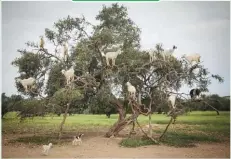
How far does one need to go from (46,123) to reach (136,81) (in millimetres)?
1387

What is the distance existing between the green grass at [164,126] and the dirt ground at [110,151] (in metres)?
0.10

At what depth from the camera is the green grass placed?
15.7ft

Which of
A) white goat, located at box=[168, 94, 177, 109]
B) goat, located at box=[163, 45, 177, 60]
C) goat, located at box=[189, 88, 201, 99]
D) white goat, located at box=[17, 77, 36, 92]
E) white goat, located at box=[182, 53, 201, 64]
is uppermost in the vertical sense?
goat, located at box=[163, 45, 177, 60]

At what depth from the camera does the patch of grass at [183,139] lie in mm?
4875

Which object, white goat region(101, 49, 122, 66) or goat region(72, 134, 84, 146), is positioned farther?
white goat region(101, 49, 122, 66)

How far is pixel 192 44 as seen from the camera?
16.0 feet

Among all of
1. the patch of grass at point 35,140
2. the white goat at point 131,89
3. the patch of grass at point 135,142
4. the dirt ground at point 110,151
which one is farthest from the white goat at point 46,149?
the white goat at point 131,89

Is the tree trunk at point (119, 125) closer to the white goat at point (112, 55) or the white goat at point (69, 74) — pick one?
the white goat at point (112, 55)

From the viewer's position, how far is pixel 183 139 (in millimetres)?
4914

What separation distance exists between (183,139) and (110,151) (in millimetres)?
1033

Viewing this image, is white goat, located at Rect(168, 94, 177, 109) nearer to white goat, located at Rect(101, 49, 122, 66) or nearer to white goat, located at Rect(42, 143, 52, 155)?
white goat, located at Rect(101, 49, 122, 66)

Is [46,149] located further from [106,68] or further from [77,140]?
[106,68]

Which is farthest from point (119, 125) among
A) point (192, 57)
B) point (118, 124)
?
point (192, 57)

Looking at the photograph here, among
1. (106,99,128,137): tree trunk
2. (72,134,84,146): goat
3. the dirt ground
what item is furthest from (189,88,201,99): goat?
(72,134,84,146): goat
